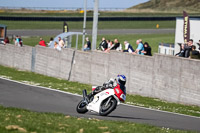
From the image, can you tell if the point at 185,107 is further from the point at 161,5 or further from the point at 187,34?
the point at 161,5

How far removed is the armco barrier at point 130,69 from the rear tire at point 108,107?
666 centimetres

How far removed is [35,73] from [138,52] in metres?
9.25

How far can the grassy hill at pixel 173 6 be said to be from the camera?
86637 mm

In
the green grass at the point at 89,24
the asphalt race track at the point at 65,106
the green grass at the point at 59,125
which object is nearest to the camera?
the green grass at the point at 59,125

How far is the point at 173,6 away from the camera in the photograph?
324ft

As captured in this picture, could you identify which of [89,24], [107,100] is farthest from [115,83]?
[89,24]

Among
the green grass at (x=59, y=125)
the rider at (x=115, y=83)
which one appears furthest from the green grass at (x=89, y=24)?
the green grass at (x=59, y=125)

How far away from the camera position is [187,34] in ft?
95.3

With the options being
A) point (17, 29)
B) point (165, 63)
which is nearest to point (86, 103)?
point (165, 63)

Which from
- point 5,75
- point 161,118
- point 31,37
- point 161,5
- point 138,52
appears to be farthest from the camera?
point 161,5

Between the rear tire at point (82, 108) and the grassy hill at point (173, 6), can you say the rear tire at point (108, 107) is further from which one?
the grassy hill at point (173, 6)

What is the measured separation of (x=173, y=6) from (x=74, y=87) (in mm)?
77695

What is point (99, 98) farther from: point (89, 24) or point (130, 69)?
point (89, 24)

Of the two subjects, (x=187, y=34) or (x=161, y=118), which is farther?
(x=187, y=34)
